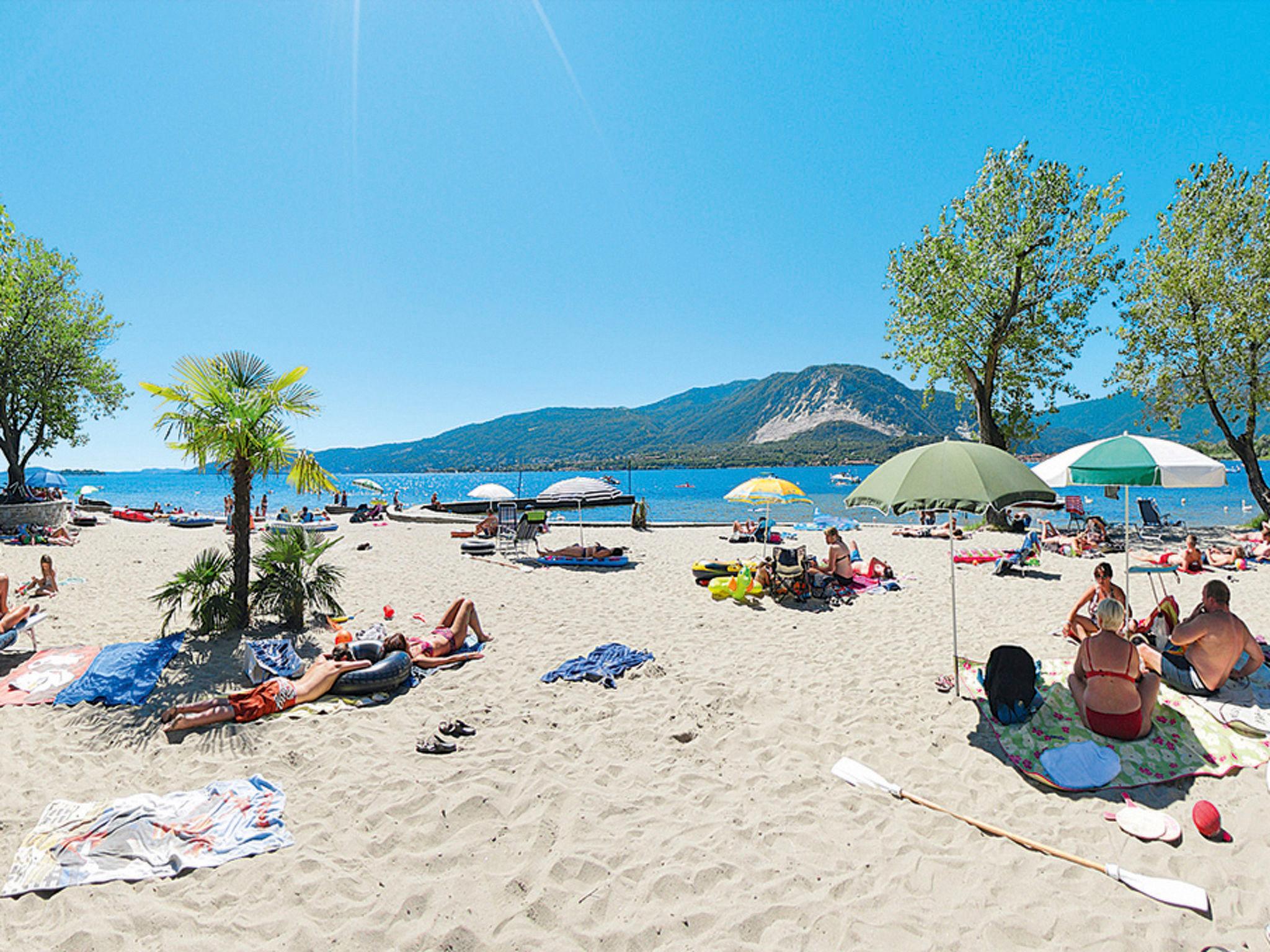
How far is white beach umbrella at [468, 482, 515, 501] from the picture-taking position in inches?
623

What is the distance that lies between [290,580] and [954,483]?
854 centimetres

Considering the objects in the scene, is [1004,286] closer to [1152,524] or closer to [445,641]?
[1152,524]

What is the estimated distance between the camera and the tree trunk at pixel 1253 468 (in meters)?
17.1

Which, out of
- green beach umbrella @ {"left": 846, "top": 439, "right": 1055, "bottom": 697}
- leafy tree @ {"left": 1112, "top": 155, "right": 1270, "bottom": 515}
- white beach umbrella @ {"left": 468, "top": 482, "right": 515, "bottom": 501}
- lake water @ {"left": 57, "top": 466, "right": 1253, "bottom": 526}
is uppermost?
leafy tree @ {"left": 1112, "top": 155, "right": 1270, "bottom": 515}

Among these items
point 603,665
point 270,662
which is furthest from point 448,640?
point 603,665

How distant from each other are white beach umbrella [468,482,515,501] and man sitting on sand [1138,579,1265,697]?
13660mm

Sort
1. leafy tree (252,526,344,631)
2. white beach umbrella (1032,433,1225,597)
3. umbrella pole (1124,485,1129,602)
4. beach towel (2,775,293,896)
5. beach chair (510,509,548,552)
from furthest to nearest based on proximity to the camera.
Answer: beach chair (510,509,548,552), leafy tree (252,526,344,631), umbrella pole (1124,485,1129,602), white beach umbrella (1032,433,1225,597), beach towel (2,775,293,896)

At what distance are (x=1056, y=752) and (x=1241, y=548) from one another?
14.4m

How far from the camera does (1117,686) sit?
438 centimetres

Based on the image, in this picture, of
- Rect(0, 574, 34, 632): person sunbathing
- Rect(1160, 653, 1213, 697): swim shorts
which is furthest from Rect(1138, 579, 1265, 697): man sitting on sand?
Rect(0, 574, 34, 632): person sunbathing

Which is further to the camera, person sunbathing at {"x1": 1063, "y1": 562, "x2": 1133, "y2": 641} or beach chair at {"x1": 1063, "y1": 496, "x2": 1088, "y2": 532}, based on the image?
beach chair at {"x1": 1063, "y1": 496, "x2": 1088, "y2": 532}

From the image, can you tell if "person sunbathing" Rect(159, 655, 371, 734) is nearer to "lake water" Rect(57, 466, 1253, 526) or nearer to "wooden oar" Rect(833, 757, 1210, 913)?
"lake water" Rect(57, 466, 1253, 526)

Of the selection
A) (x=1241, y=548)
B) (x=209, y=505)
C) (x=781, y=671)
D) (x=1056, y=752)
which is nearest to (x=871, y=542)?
(x=1241, y=548)

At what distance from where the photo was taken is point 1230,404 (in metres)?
17.0
